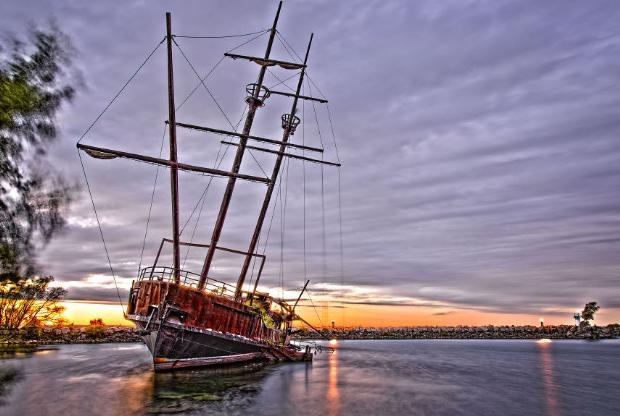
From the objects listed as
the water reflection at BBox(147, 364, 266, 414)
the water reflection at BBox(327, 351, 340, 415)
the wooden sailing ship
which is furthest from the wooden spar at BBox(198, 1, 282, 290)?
the water reflection at BBox(327, 351, 340, 415)

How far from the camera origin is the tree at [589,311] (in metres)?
134

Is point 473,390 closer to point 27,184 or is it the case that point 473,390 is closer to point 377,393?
point 377,393

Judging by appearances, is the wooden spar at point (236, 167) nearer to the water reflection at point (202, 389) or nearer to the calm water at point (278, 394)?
the water reflection at point (202, 389)

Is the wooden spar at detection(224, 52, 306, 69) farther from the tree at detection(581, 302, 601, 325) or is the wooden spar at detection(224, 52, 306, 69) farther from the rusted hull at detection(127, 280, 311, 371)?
the tree at detection(581, 302, 601, 325)

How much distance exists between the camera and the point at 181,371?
23.1m

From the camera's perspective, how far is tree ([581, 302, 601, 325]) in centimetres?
13400

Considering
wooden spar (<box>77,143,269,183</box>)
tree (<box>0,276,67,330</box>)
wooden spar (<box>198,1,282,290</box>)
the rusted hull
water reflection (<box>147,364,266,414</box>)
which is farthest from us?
tree (<box>0,276,67,330</box>)

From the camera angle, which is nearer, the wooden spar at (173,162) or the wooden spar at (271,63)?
the wooden spar at (173,162)

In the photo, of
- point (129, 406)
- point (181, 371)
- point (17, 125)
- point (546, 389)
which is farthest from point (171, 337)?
point (546, 389)

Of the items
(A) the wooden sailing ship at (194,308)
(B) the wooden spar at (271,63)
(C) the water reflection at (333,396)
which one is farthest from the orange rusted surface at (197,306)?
(B) the wooden spar at (271,63)

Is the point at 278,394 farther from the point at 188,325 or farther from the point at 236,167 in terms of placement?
the point at 236,167

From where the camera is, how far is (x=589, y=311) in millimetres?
136250

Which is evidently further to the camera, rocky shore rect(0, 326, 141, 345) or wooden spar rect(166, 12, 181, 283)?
rocky shore rect(0, 326, 141, 345)

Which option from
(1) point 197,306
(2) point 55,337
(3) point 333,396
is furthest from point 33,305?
(3) point 333,396
